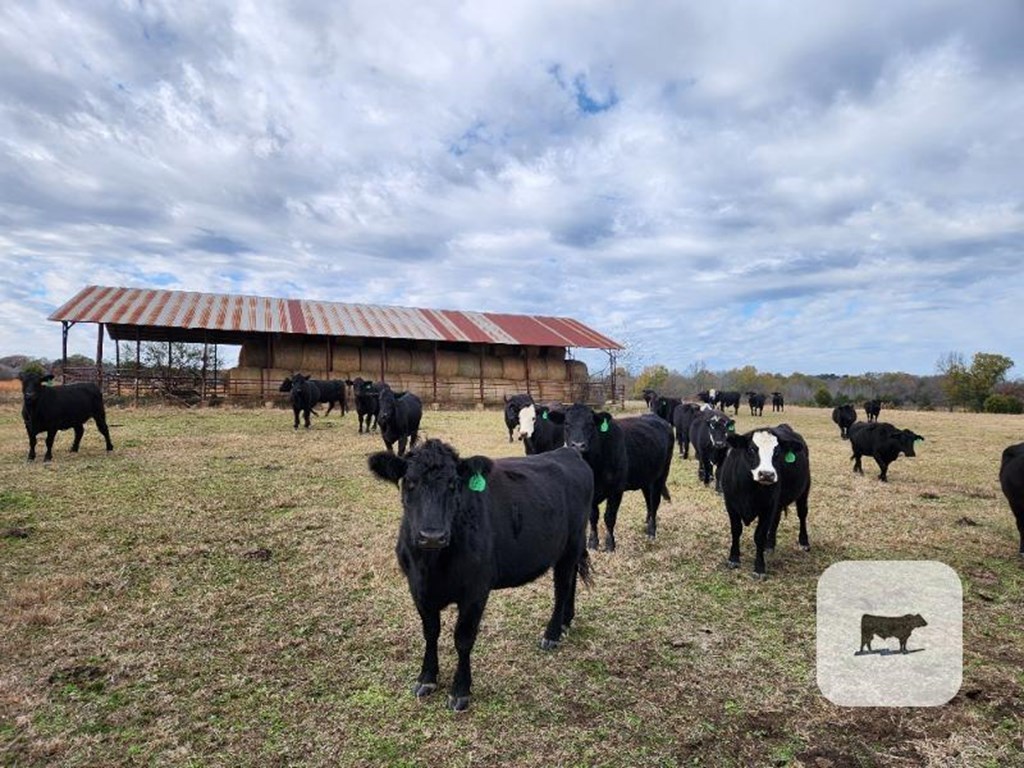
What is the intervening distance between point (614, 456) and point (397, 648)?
383 cm

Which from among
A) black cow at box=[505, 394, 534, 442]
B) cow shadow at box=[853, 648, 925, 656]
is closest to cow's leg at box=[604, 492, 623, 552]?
cow shadow at box=[853, 648, 925, 656]

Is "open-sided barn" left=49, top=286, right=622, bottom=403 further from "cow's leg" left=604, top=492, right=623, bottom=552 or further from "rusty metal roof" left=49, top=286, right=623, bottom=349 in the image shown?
"cow's leg" left=604, top=492, right=623, bottom=552

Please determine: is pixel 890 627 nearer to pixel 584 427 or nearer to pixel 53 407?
pixel 584 427

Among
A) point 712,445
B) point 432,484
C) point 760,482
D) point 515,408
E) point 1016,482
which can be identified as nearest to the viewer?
point 432,484

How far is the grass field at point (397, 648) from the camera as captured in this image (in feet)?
11.1

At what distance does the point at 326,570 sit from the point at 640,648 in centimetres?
332

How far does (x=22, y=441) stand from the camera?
14.1m

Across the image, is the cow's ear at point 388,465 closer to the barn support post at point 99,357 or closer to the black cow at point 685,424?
the black cow at point 685,424

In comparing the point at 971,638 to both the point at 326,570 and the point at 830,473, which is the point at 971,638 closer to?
the point at 326,570

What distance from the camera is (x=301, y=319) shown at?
103 feet

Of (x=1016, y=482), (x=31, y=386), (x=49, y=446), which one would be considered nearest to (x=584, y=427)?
(x=1016, y=482)

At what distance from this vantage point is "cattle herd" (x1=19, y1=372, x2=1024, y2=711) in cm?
371

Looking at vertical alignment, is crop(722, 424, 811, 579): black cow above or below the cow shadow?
above

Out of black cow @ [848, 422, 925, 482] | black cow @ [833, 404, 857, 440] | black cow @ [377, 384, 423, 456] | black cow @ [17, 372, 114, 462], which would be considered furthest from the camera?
black cow @ [833, 404, 857, 440]
